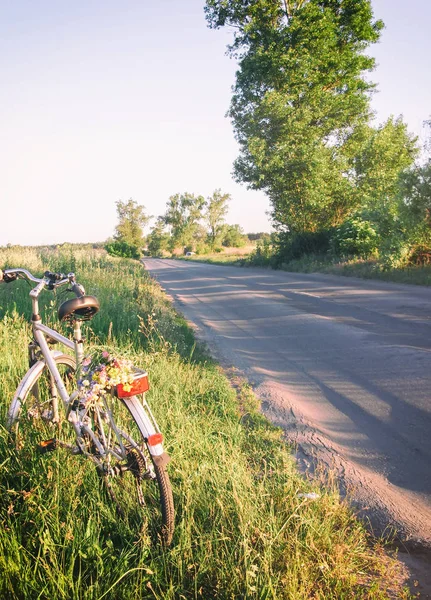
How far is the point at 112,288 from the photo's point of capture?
37.6 feet

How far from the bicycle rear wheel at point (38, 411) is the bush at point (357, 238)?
17.4 m

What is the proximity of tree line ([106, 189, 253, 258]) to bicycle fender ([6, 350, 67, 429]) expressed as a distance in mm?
78516

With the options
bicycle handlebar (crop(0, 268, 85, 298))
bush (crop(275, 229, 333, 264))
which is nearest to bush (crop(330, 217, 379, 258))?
bush (crop(275, 229, 333, 264))

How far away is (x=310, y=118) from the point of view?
23.3m

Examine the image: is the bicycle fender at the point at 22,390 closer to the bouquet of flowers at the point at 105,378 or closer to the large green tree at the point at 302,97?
the bouquet of flowers at the point at 105,378

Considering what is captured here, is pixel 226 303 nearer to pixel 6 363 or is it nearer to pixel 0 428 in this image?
pixel 6 363

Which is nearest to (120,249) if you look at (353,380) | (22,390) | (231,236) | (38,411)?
(231,236)

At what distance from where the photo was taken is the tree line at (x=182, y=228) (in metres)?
90.7

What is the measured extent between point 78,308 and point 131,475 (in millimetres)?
1247

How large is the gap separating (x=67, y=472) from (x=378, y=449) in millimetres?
2699

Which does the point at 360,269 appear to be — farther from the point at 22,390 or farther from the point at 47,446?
the point at 47,446

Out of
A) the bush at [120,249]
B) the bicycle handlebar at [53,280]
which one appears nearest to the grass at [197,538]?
the bicycle handlebar at [53,280]

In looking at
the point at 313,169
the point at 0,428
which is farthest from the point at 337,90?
the point at 0,428

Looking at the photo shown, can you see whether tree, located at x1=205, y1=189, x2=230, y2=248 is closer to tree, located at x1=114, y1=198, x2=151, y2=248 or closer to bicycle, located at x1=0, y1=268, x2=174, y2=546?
tree, located at x1=114, y1=198, x2=151, y2=248
